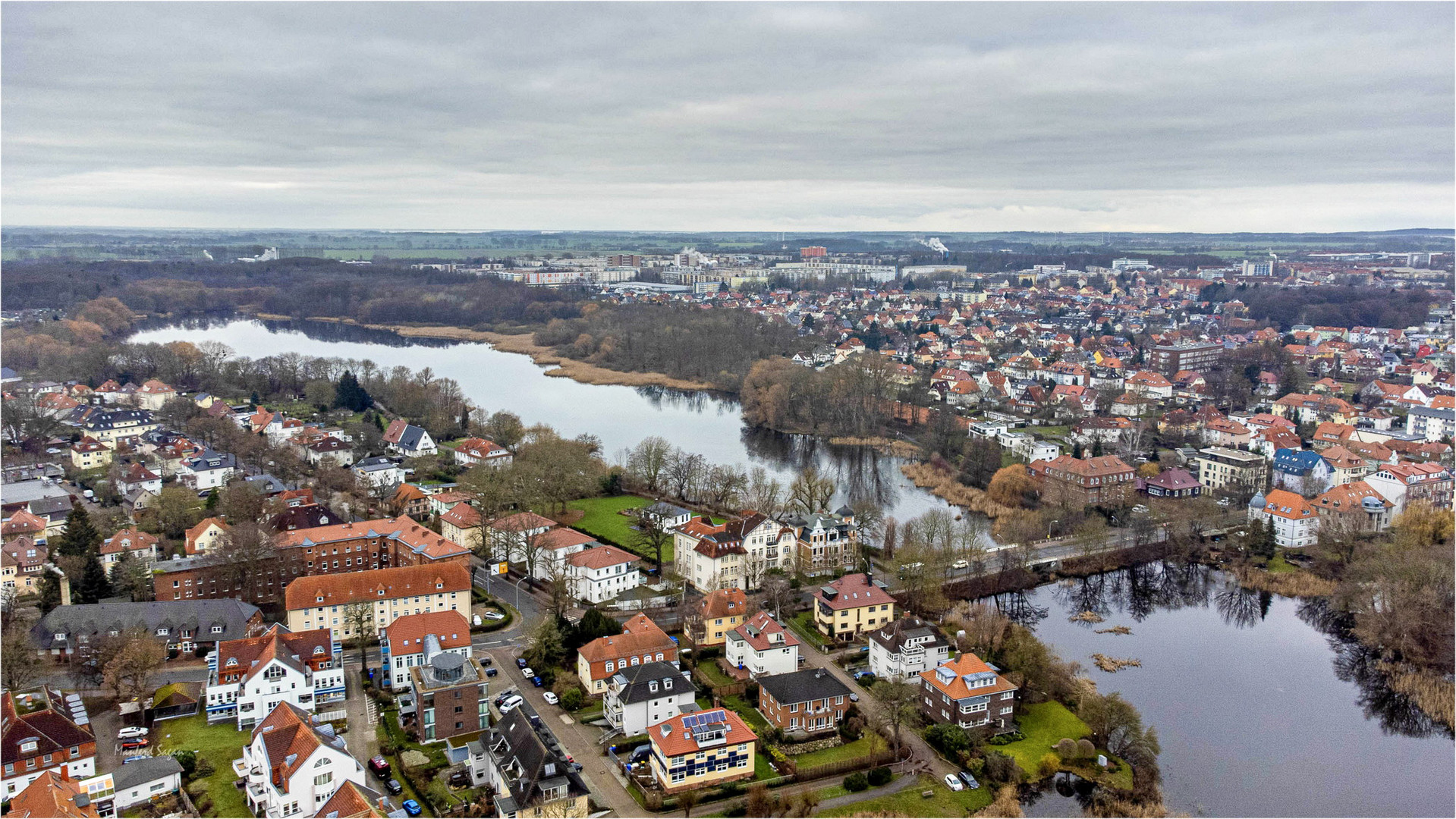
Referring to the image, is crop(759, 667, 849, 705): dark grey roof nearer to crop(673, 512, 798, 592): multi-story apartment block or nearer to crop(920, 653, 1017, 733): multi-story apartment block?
crop(920, 653, 1017, 733): multi-story apartment block

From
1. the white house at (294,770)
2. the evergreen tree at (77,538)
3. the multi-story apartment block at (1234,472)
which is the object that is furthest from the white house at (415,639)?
the multi-story apartment block at (1234,472)

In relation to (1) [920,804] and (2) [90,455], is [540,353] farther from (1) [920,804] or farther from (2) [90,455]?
(1) [920,804]

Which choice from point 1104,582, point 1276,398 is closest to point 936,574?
point 1104,582

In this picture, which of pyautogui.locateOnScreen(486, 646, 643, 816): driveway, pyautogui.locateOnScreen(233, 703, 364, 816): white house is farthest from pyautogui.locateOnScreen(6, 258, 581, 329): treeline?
pyautogui.locateOnScreen(233, 703, 364, 816): white house

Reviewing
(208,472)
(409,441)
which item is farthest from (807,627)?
(208,472)

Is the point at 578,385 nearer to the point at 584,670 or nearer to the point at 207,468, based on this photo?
the point at 207,468

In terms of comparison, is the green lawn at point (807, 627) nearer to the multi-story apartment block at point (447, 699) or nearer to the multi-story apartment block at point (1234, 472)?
the multi-story apartment block at point (447, 699)

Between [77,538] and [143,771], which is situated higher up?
[77,538]
